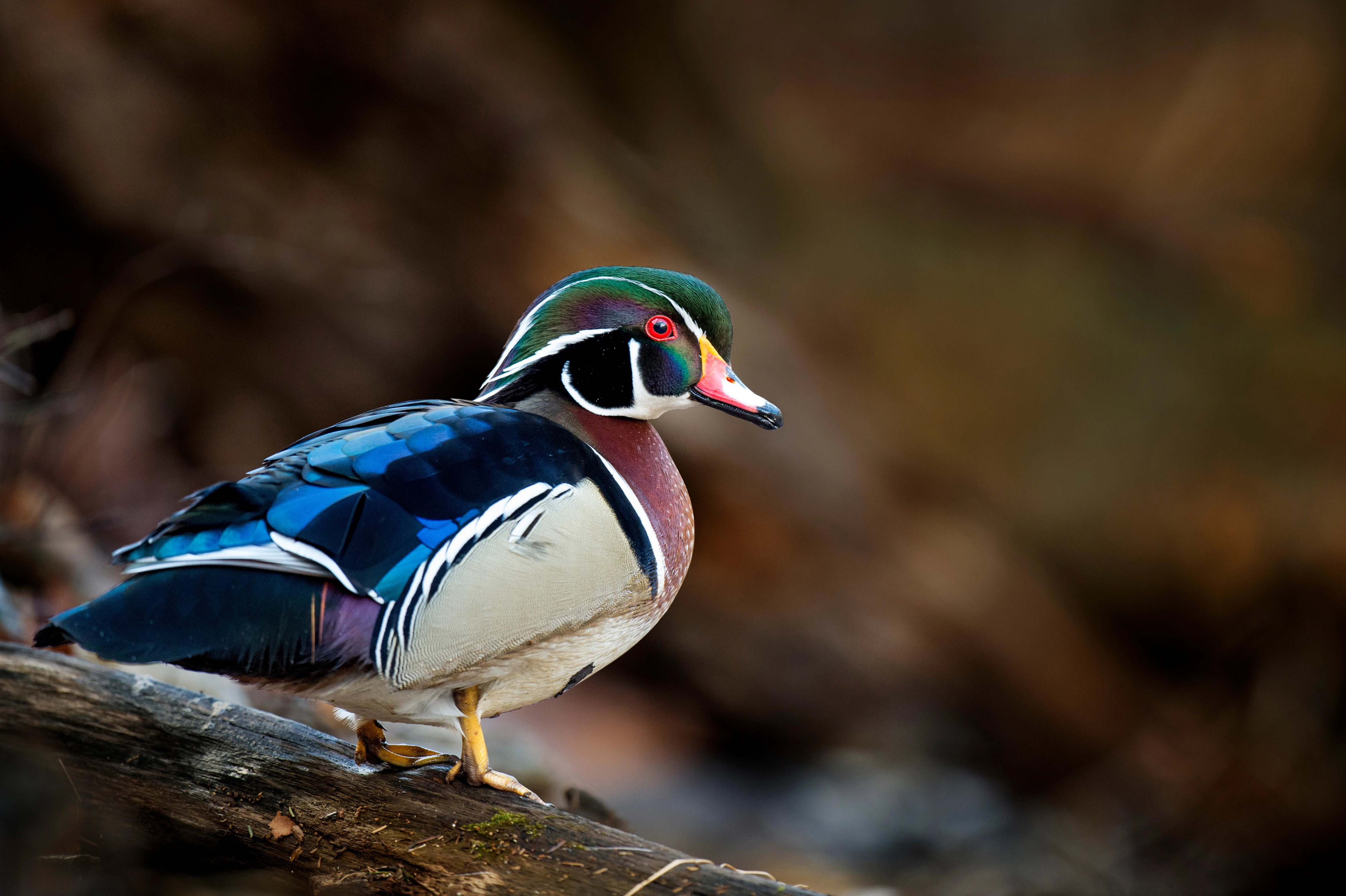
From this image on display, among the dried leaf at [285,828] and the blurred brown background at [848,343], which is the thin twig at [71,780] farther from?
the blurred brown background at [848,343]

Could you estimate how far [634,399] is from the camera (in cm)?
175

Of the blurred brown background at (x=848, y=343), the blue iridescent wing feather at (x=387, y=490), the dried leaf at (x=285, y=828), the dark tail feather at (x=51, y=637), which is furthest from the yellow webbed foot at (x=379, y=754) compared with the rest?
the blurred brown background at (x=848, y=343)

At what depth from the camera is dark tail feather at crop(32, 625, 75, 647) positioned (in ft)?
4.37

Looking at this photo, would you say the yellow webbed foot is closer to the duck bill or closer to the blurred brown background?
the duck bill

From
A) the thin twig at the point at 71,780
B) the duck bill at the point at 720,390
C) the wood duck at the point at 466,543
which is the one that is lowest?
the thin twig at the point at 71,780

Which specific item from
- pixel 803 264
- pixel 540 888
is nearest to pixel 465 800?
pixel 540 888

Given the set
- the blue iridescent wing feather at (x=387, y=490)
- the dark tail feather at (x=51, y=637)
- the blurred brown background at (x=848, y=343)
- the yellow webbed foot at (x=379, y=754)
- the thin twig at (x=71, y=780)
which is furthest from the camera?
the blurred brown background at (x=848, y=343)

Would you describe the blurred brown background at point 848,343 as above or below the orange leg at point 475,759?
above

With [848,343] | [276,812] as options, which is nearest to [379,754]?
[276,812]

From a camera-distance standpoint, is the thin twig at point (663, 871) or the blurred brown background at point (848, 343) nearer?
the thin twig at point (663, 871)

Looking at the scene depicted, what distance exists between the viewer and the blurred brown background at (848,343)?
4191 mm

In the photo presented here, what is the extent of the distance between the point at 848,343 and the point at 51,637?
482 cm

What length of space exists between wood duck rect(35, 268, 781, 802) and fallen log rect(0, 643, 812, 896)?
0.08m

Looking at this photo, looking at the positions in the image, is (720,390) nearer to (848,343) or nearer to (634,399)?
(634,399)
